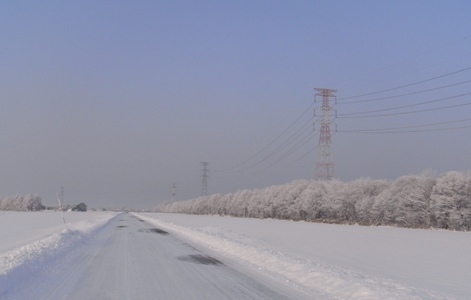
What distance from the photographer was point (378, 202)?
2190 inches

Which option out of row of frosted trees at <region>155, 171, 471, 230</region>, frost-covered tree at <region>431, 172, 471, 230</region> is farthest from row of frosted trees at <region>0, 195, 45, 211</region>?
frost-covered tree at <region>431, 172, 471, 230</region>

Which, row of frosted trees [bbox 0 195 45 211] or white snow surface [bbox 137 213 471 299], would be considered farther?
row of frosted trees [bbox 0 195 45 211]

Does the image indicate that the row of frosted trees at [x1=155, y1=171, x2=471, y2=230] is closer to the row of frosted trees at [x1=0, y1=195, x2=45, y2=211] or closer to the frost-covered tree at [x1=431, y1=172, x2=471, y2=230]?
the frost-covered tree at [x1=431, y1=172, x2=471, y2=230]

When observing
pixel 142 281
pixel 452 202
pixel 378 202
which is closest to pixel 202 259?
pixel 142 281

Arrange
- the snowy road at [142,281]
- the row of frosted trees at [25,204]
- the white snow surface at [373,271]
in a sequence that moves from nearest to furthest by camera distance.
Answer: the snowy road at [142,281], the white snow surface at [373,271], the row of frosted trees at [25,204]

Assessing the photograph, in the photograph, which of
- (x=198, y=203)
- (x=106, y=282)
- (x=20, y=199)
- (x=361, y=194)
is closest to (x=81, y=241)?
(x=106, y=282)

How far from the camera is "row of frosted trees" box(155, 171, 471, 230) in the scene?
4538cm

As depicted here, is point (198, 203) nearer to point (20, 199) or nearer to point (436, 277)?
point (20, 199)

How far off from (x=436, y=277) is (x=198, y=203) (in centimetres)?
14525

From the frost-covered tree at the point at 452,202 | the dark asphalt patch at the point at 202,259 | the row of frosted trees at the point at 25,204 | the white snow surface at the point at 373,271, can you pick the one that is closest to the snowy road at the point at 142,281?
the dark asphalt patch at the point at 202,259

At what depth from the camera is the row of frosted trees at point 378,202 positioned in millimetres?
45375

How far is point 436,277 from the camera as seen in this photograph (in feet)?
47.3

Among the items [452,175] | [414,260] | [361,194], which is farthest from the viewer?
[361,194]

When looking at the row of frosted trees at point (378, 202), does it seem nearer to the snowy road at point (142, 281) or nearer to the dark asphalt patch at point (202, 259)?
the dark asphalt patch at point (202, 259)
